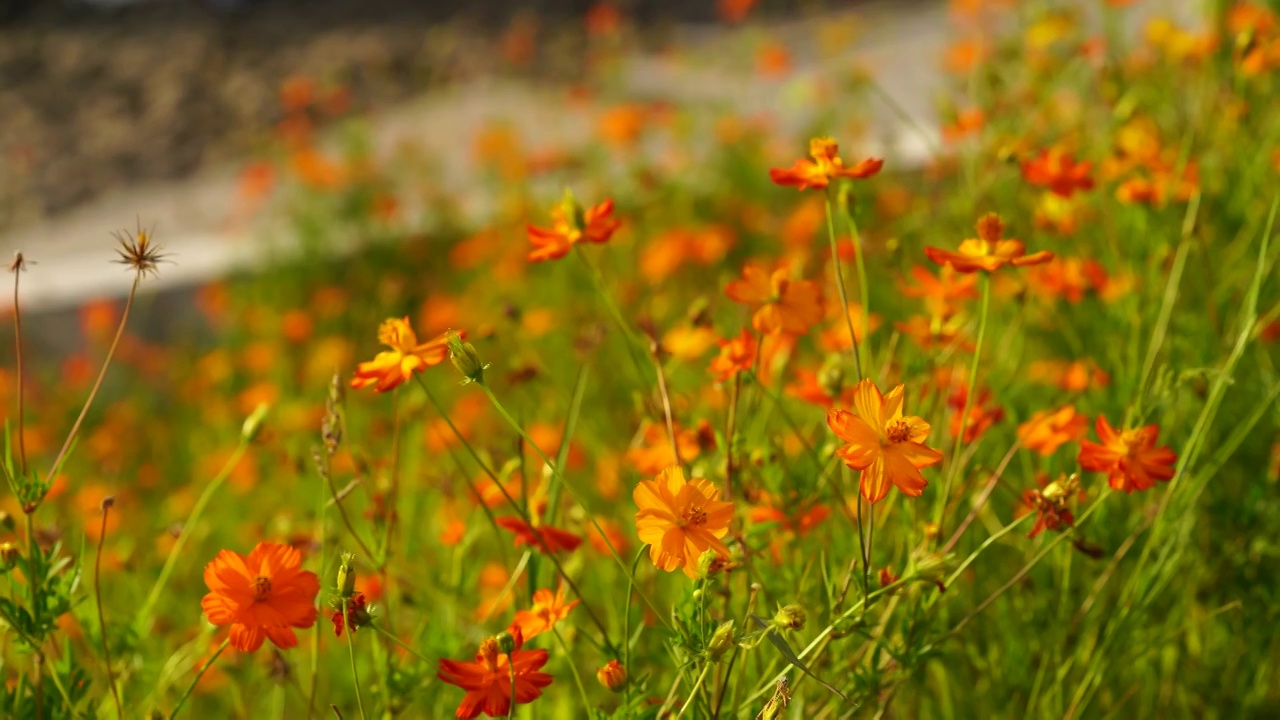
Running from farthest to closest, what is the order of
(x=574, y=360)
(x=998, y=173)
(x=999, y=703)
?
(x=574, y=360), (x=998, y=173), (x=999, y=703)

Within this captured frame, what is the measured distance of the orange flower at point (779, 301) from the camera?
36.2 inches

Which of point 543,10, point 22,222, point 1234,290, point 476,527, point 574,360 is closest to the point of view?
point 476,527

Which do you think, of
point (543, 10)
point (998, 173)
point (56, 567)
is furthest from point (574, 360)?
point (543, 10)

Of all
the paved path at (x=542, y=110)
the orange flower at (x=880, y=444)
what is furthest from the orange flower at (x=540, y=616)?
the paved path at (x=542, y=110)

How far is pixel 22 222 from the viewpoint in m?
4.22

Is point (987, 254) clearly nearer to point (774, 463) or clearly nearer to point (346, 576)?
point (774, 463)

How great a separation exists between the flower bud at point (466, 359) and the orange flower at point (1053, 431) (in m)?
0.51

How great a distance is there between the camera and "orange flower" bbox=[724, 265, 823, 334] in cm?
92

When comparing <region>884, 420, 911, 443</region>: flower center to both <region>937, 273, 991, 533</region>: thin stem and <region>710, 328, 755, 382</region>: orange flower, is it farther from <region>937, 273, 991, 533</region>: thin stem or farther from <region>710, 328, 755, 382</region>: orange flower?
<region>710, 328, 755, 382</region>: orange flower

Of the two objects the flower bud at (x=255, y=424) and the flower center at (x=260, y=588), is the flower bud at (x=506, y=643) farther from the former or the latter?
the flower bud at (x=255, y=424)

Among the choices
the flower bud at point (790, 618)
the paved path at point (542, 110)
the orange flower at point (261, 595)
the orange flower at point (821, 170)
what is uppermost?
the orange flower at point (821, 170)

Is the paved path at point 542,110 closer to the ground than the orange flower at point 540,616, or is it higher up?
closer to the ground

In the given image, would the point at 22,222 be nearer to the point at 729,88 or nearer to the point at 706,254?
the point at 729,88

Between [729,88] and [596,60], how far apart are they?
20.7 inches
